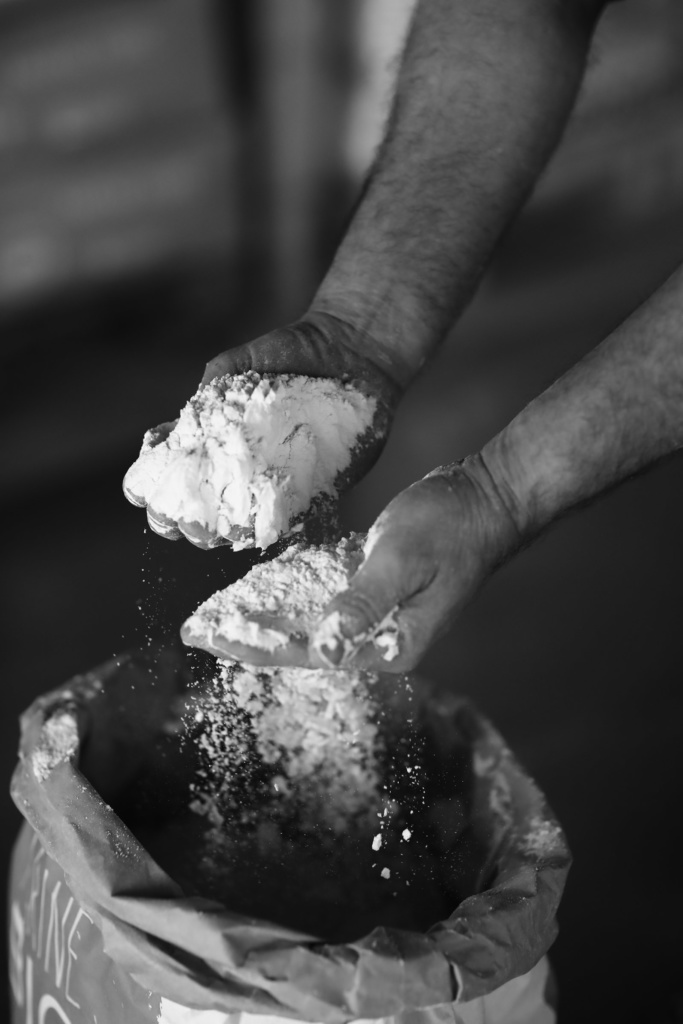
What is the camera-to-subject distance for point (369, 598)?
29.6 inches

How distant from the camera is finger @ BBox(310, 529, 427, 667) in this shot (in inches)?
29.0

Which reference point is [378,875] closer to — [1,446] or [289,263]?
[1,446]

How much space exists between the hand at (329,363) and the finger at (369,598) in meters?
0.18

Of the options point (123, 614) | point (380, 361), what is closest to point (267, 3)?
point (123, 614)

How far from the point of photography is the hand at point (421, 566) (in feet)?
2.45

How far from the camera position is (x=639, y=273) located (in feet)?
8.30

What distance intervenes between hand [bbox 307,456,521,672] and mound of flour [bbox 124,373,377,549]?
127mm

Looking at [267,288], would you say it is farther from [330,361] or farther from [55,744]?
[55,744]

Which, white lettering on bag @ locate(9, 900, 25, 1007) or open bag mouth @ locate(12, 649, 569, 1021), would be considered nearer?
open bag mouth @ locate(12, 649, 569, 1021)

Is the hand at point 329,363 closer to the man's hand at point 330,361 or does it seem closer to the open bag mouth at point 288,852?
the man's hand at point 330,361

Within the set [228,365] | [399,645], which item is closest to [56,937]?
[399,645]

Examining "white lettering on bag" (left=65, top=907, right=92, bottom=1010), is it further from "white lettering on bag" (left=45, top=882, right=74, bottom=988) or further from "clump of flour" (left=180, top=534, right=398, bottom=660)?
"clump of flour" (left=180, top=534, right=398, bottom=660)

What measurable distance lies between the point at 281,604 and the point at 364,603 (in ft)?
0.31

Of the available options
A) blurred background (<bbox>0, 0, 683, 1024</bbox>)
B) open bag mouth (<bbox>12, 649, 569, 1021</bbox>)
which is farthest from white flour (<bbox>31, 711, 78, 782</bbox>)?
blurred background (<bbox>0, 0, 683, 1024</bbox>)
